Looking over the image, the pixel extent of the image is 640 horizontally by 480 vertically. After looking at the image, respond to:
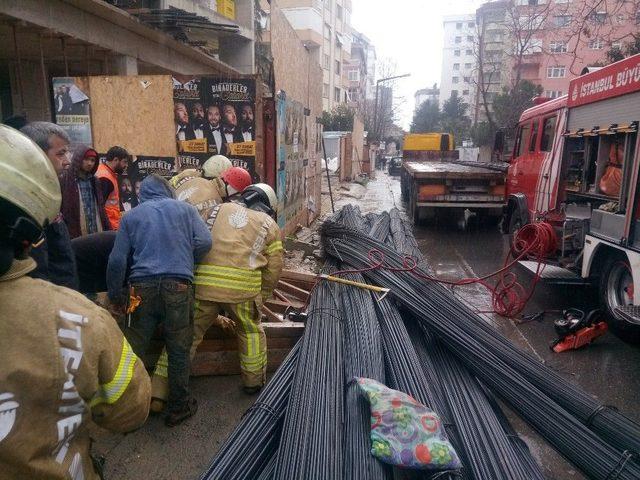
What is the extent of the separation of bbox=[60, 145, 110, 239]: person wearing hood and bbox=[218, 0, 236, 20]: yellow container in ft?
34.1

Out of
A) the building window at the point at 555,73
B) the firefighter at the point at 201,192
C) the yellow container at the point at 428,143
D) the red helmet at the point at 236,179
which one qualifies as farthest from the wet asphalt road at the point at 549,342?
the building window at the point at 555,73

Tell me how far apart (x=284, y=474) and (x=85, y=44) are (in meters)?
7.86

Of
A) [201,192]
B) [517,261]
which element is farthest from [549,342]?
[201,192]

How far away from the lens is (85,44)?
294 inches

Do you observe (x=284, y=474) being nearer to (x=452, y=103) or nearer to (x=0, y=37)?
(x=0, y=37)

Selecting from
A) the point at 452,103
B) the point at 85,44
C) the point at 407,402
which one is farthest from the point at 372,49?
the point at 407,402

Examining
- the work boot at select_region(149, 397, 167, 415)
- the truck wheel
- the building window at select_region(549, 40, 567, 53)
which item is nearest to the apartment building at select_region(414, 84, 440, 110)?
the building window at select_region(549, 40, 567, 53)

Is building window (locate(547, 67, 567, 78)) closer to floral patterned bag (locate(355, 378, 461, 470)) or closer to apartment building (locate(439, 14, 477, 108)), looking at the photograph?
apartment building (locate(439, 14, 477, 108))

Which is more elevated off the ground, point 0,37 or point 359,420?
point 0,37

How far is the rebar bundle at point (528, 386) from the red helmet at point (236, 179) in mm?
1578

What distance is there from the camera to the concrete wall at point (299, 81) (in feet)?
28.7

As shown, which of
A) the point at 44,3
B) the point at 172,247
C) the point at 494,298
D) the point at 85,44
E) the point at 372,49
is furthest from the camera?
the point at 372,49

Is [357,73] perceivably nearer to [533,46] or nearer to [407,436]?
[533,46]

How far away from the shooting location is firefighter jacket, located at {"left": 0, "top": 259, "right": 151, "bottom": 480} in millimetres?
1128
